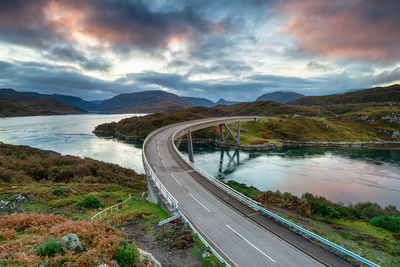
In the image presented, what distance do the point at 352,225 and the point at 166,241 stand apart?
18078mm

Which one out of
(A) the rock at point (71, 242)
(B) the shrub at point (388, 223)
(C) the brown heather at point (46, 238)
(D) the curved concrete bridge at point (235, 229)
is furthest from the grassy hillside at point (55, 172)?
(B) the shrub at point (388, 223)

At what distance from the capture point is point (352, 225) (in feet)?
58.9

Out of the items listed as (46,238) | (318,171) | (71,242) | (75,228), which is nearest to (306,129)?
(318,171)

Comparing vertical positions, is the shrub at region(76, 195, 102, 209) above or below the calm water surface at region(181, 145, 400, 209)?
above

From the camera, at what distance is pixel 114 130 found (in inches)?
4567

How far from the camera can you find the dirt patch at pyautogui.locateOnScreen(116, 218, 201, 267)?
1097cm

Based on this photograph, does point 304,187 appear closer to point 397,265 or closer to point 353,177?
point 353,177

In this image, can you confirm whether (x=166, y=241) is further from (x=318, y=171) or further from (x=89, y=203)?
(x=318, y=171)

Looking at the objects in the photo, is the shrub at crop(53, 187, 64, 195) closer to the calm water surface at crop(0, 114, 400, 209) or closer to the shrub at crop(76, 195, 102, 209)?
the shrub at crop(76, 195, 102, 209)

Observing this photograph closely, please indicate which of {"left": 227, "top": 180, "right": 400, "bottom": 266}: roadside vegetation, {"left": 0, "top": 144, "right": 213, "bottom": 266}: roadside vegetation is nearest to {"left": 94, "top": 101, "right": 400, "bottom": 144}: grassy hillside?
{"left": 227, "top": 180, "right": 400, "bottom": 266}: roadside vegetation

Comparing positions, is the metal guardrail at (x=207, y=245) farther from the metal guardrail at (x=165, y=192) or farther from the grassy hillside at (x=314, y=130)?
the grassy hillside at (x=314, y=130)

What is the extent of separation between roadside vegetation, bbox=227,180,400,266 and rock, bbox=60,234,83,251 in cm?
1663

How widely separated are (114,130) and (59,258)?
119 meters

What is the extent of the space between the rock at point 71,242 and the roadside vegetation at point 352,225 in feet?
54.6
